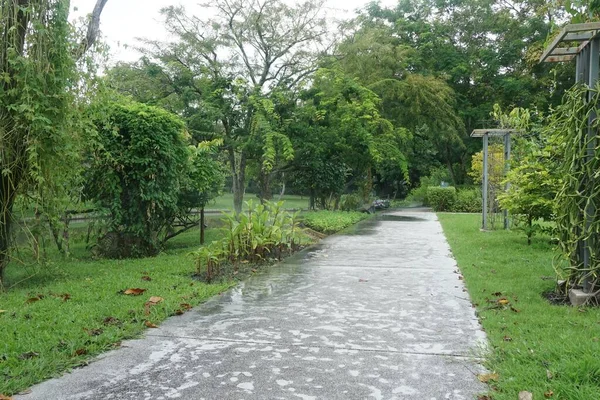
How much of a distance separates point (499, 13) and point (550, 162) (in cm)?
2095

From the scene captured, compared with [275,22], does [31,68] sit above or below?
below

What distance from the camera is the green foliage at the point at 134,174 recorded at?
307 inches

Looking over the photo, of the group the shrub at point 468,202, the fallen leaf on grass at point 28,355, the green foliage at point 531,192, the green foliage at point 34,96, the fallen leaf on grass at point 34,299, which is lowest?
the fallen leaf on grass at point 28,355

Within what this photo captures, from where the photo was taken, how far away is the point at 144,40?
52.1 feet

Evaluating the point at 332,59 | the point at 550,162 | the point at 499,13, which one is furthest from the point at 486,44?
the point at 550,162

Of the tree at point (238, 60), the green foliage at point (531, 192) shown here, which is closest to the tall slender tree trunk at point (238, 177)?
the tree at point (238, 60)

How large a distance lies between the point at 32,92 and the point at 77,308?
7.65 feet

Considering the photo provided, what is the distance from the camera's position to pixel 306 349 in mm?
3863

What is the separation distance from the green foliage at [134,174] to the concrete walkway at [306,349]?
2509 millimetres

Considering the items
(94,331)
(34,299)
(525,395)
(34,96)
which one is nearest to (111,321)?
(94,331)

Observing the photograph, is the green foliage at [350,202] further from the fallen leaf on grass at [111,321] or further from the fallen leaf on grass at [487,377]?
the fallen leaf on grass at [487,377]

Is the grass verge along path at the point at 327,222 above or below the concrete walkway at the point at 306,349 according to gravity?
above

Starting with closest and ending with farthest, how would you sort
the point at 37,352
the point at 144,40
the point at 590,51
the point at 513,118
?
the point at 37,352 < the point at 590,51 < the point at 513,118 < the point at 144,40

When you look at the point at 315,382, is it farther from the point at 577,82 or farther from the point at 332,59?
the point at 332,59
